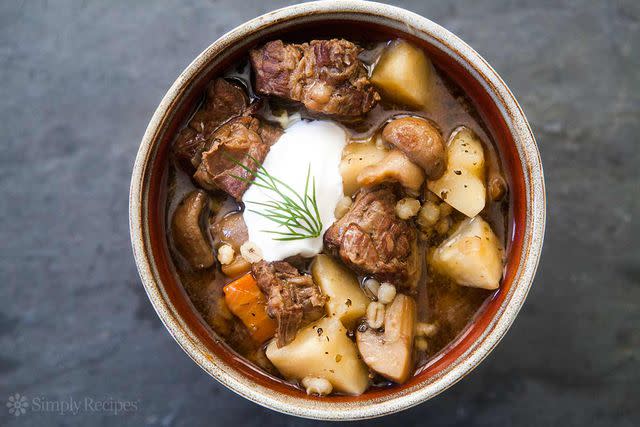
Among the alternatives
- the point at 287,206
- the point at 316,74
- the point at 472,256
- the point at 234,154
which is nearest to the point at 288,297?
the point at 287,206

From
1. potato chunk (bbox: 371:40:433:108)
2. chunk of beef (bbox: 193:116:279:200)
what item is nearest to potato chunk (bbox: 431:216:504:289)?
potato chunk (bbox: 371:40:433:108)

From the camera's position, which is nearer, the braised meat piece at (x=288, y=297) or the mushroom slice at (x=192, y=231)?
the braised meat piece at (x=288, y=297)

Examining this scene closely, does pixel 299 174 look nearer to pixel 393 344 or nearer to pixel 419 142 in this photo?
pixel 419 142

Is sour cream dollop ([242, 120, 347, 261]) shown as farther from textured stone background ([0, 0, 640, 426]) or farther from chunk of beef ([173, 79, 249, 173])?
textured stone background ([0, 0, 640, 426])

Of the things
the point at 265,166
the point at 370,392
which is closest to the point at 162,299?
the point at 265,166

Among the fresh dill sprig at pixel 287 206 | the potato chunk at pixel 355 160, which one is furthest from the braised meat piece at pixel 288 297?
the potato chunk at pixel 355 160

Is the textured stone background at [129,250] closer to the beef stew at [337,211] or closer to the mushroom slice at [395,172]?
the beef stew at [337,211]
